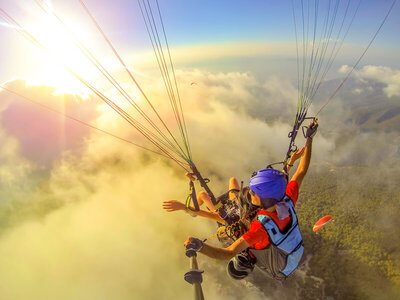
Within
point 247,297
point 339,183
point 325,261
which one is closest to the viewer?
point 247,297

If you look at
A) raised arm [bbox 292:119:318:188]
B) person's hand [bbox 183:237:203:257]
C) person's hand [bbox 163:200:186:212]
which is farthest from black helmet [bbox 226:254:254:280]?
person's hand [bbox 183:237:203:257]

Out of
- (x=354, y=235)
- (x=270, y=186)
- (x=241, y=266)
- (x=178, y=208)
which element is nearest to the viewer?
(x=270, y=186)

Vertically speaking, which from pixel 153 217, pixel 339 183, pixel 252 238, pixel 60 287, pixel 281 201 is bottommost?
pixel 60 287

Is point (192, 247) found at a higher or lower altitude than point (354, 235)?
higher

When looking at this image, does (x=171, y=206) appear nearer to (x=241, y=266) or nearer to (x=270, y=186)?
(x=241, y=266)

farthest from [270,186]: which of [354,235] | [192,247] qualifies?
[354,235]

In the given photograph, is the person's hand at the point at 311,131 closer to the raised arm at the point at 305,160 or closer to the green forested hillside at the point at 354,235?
the raised arm at the point at 305,160

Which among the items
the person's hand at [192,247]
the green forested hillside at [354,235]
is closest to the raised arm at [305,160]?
the person's hand at [192,247]

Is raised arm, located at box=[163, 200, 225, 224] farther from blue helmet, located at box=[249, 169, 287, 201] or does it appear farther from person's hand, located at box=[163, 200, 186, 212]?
blue helmet, located at box=[249, 169, 287, 201]

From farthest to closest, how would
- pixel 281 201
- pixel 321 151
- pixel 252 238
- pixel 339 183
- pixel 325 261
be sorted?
pixel 321 151 < pixel 339 183 < pixel 325 261 < pixel 281 201 < pixel 252 238

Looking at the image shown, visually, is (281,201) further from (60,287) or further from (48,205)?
(48,205)

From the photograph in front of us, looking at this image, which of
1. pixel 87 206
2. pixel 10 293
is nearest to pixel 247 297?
pixel 10 293
